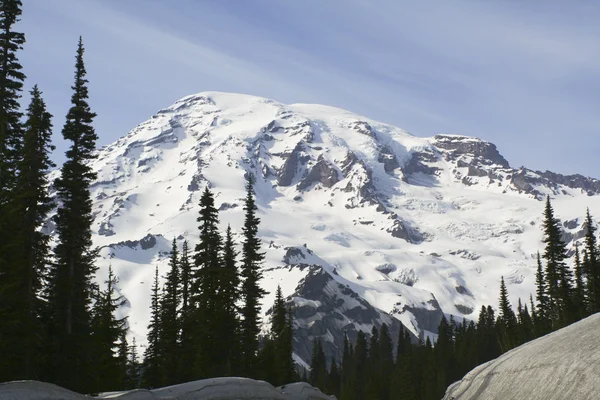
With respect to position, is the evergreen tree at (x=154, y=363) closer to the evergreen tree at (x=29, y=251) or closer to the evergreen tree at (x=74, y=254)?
the evergreen tree at (x=74, y=254)

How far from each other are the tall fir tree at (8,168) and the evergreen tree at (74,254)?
10.6 feet

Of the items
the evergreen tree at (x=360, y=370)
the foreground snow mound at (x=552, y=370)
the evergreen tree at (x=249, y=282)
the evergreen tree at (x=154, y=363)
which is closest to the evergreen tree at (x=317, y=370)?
the evergreen tree at (x=360, y=370)

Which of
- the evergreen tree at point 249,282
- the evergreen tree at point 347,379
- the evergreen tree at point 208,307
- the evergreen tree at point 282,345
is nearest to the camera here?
the evergreen tree at point 208,307

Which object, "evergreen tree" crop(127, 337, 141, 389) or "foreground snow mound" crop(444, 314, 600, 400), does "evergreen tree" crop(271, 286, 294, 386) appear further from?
"foreground snow mound" crop(444, 314, 600, 400)

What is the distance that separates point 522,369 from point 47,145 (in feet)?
95.4

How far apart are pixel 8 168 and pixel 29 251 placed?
13.2 feet

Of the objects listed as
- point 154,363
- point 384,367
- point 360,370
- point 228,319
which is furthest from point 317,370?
point 228,319

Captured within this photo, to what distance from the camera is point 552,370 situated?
15828 mm

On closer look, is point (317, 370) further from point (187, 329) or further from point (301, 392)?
point (301, 392)

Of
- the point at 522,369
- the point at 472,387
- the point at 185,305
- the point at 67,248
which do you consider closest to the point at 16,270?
the point at 67,248

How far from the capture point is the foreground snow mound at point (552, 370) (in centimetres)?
1491

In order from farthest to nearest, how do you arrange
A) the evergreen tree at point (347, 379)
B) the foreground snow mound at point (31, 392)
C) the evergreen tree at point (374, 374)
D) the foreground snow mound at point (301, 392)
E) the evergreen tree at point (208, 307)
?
the evergreen tree at point (347, 379) < the evergreen tree at point (374, 374) < the evergreen tree at point (208, 307) < the foreground snow mound at point (301, 392) < the foreground snow mound at point (31, 392)

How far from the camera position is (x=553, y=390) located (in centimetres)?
1539

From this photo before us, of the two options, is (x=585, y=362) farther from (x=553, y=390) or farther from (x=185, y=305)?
(x=185, y=305)
